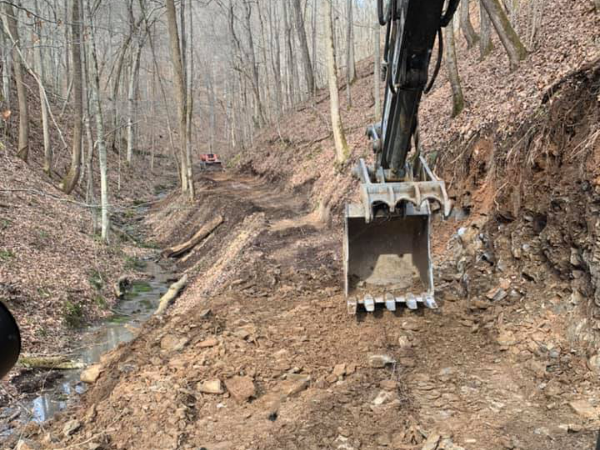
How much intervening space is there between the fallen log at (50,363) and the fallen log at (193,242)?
7.35 metres

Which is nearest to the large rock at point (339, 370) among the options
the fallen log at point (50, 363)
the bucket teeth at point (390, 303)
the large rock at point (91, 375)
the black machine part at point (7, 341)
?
the bucket teeth at point (390, 303)

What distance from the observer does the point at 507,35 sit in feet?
33.8

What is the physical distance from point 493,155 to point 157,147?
1781 inches

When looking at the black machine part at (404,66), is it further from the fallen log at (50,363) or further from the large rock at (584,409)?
the fallen log at (50,363)

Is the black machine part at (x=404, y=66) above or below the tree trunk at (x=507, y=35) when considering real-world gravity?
below

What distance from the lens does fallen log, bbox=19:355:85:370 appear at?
7.49 m

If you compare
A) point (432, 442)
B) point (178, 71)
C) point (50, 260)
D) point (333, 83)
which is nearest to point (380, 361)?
point (432, 442)


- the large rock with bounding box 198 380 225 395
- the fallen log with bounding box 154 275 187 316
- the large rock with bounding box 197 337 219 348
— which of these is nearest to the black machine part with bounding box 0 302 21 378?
the large rock with bounding box 198 380 225 395

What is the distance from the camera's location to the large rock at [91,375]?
6.88 metres

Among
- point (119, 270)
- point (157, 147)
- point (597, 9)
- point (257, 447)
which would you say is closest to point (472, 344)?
point (257, 447)

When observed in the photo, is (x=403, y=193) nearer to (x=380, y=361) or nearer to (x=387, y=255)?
(x=387, y=255)

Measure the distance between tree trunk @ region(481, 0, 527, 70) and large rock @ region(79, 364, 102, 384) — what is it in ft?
32.8

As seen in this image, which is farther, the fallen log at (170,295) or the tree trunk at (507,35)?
the fallen log at (170,295)

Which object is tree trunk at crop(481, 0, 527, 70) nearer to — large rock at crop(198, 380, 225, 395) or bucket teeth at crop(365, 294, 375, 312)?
bucket teeth at crop(365, 294, 375, 312)
